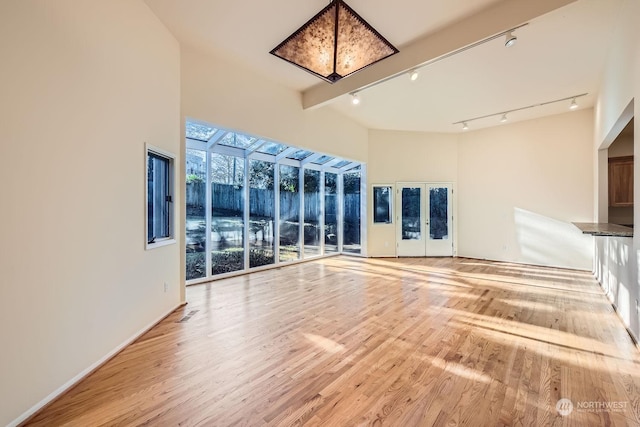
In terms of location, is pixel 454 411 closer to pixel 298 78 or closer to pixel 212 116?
pixel 212 116

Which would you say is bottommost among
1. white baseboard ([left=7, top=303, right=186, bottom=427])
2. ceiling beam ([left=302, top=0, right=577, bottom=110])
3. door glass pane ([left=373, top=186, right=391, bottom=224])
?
white baseboard ([left=7, top=303, right=186, bottom=427])

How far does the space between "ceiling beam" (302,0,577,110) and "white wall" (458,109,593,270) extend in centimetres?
462

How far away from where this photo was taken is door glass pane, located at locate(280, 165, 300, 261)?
668 centimetres

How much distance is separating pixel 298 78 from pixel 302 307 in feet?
12.9

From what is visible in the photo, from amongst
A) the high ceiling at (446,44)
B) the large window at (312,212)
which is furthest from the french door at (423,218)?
the high ceiling at (446,44)

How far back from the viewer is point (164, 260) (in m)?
3.54

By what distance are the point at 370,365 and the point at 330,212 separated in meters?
5.84

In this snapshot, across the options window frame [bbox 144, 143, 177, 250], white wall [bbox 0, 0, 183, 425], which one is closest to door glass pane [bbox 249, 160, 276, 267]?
window frame [bbox 144, 143, 177, 250]

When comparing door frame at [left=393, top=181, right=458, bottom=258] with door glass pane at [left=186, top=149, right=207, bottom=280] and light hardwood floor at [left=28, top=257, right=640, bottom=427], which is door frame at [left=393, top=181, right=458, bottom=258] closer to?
light hardwood floor at [left=28, top=257, right=640, bottom=427]

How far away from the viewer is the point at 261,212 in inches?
244

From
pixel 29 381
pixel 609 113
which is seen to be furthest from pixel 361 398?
pixel 609 113

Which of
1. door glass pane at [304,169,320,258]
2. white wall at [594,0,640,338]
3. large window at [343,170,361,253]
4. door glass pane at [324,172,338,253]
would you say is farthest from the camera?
large window at [343,170,361,253]

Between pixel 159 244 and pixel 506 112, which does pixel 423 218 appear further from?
pixel 159 244

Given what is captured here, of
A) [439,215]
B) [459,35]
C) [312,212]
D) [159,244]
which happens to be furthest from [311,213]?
[459,35]
